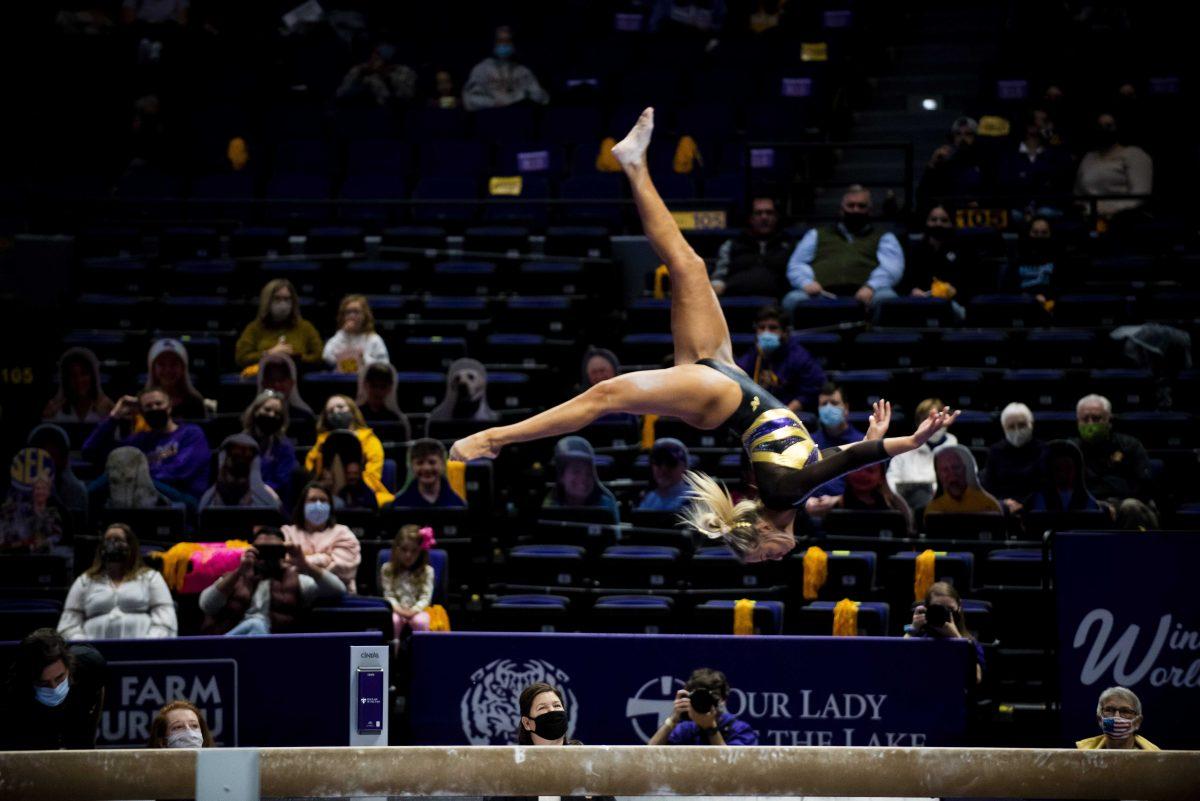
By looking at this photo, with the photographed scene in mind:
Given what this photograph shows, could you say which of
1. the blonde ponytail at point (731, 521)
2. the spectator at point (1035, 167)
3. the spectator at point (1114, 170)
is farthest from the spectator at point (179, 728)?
the spectator at point (1114, 170)

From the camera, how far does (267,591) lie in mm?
8469

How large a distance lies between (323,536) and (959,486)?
12.5 ft

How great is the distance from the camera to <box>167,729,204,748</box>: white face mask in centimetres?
620

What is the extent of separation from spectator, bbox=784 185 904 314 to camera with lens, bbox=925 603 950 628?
15.4ft

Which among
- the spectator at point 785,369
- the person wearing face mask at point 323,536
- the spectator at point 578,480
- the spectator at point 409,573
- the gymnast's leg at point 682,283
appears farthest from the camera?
the spectator at point 785,369

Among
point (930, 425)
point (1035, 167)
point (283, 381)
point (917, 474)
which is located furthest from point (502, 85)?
point (930, 425)

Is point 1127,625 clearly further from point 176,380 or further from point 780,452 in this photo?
point 176,380

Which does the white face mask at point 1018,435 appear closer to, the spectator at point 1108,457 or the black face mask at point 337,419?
the spectator at point 1108,457

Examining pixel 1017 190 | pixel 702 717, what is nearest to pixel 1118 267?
pixel 1017 190

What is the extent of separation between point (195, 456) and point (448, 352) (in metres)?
2.53

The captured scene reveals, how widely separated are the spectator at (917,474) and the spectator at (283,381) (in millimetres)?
4062

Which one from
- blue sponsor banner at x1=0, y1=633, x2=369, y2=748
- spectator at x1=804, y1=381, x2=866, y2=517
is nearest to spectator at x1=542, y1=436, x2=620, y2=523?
spectator at x1=804, y1=381, x2=866, y2=517

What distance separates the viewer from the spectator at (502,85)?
1552 cm

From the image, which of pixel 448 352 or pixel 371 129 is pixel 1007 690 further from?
pixel 371 129
